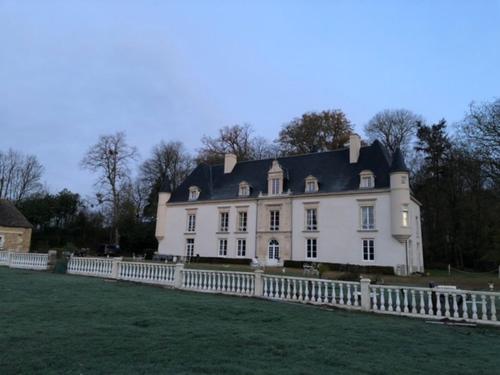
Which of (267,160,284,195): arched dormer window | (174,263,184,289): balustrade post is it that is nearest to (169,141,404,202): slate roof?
(267,160,284,195): arched dormer window

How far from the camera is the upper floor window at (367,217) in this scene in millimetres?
26531

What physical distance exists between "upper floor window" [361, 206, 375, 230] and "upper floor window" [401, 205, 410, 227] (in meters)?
2.03

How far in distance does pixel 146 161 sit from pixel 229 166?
14614 mm

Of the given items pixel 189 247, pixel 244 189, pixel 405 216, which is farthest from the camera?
pixel 189 247

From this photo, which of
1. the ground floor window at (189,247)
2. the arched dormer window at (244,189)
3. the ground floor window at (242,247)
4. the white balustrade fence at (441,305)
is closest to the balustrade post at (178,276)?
the white balustrade fence at (441,305)

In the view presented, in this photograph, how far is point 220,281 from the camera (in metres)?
10.7

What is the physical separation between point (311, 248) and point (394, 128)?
64.5ft

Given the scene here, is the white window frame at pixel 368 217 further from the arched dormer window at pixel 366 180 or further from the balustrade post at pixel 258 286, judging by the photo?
the balustrade post at pixel 258 286

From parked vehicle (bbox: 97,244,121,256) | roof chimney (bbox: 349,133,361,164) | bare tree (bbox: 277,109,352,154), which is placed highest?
bare tree (bbox: 277,109,352,154)

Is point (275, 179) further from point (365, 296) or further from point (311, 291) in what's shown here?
point (365, 296)

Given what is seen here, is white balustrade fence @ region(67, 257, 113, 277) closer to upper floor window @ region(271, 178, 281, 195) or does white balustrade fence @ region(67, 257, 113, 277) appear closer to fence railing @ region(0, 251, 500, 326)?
fence railing @ region(0, 251, 500, 326)

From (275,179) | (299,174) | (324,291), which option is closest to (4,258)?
(324,291)

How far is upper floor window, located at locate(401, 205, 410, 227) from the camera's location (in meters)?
25.1

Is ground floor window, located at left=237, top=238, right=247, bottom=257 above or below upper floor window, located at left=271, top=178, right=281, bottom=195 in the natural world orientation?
below
